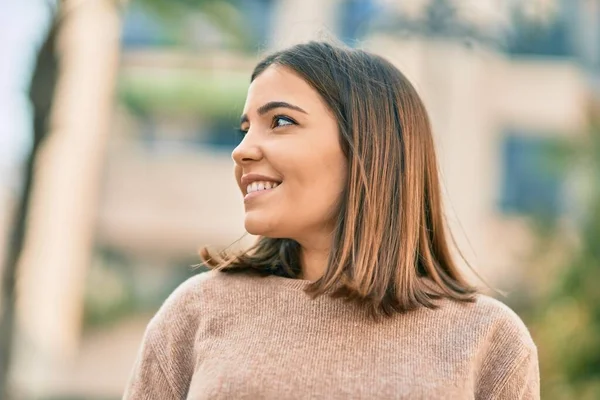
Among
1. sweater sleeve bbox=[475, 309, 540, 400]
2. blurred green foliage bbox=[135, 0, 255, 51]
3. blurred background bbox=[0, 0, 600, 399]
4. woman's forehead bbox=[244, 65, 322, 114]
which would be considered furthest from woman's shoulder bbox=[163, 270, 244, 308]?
blurred background bbox=[0, 0, 600, 399]

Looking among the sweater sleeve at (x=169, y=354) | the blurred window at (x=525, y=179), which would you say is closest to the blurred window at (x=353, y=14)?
the blurred window at (x=525, y=179)

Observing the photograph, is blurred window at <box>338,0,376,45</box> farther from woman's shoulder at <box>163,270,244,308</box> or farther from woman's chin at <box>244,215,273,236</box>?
Answer: woman's chin at <box>244,215,273,236</box>

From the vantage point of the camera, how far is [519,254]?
11.7 m

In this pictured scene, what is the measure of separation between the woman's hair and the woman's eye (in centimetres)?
11

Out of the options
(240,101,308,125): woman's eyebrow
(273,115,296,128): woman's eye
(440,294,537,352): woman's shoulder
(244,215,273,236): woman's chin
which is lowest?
(440,294,537,352): woman's shoulder

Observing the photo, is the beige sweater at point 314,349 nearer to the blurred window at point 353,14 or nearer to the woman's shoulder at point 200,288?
the woman's shoulder at point 200,288

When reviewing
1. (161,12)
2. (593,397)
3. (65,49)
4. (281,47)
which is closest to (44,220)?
(161,12)

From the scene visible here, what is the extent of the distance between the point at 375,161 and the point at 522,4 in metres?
8.27

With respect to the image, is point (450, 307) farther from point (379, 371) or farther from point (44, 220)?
point (44, 220)

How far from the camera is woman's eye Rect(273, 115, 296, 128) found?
2385 millimetres

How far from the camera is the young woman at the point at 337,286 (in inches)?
88.4

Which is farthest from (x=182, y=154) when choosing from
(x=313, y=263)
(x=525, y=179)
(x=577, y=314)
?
(x=313, y=263)

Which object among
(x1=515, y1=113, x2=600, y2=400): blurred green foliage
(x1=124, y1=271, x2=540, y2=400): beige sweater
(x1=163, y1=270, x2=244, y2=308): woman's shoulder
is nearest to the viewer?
(x1=124, y1=271, x2=540, y2=400): beige sweater

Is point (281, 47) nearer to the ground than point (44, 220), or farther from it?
farther from it
